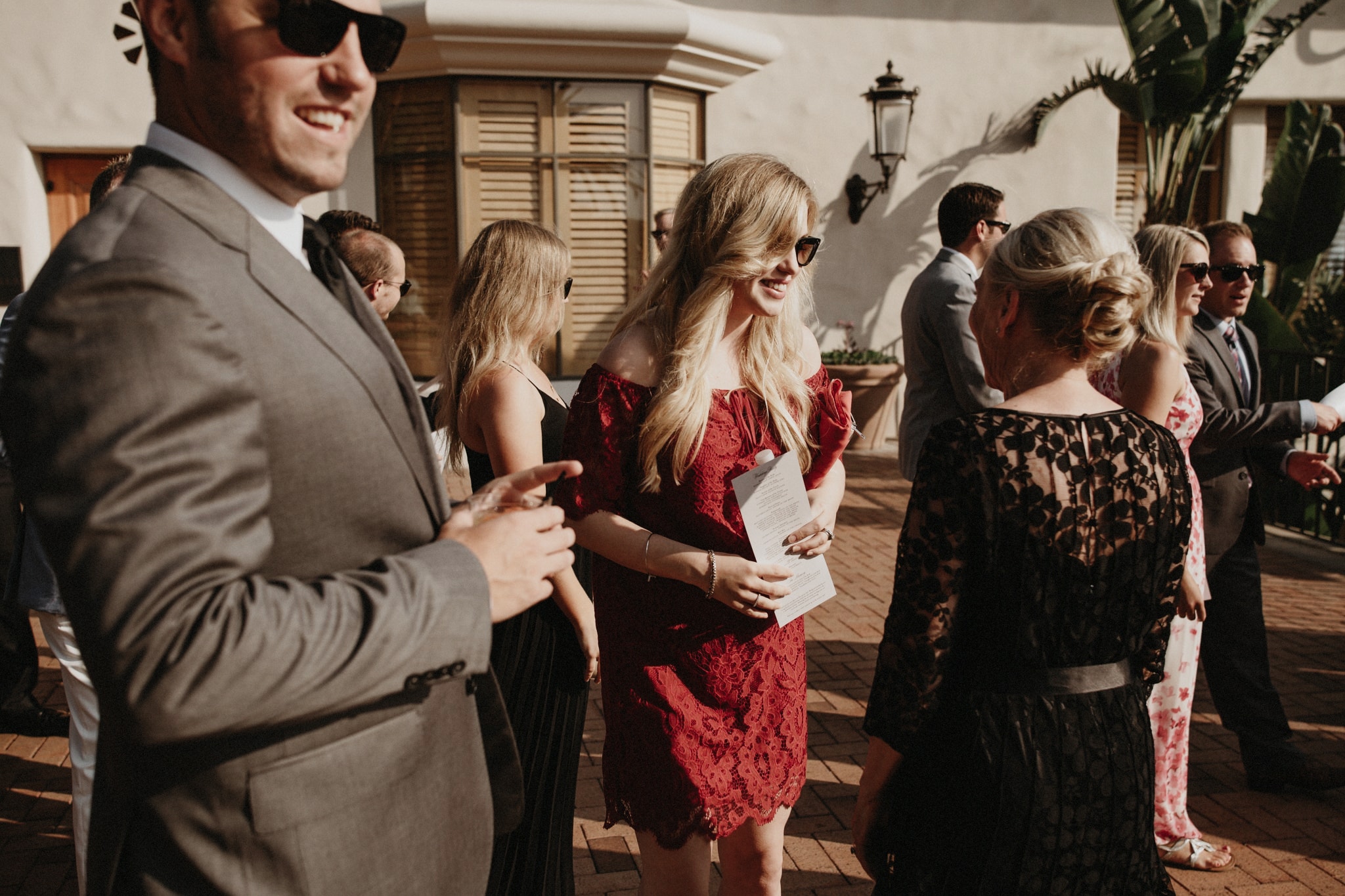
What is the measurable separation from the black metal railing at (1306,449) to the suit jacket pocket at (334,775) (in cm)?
785

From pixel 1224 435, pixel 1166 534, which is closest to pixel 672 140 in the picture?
pixel 1224 435

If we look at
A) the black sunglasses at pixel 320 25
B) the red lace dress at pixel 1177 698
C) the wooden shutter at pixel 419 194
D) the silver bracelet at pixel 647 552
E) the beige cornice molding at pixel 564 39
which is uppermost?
the beige cornice molding at pixel 564 39

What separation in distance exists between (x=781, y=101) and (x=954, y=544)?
1055 cm

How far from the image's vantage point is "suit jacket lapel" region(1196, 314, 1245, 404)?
→ 388cm

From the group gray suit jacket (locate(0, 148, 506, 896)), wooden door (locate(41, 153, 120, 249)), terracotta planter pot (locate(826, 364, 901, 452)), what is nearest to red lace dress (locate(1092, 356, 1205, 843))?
gray suit jacket (locate(0, 148, 506, 896))

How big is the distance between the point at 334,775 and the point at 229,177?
77 cm

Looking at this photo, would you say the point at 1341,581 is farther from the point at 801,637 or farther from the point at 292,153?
the point at 292,153

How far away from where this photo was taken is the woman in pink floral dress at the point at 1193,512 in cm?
311

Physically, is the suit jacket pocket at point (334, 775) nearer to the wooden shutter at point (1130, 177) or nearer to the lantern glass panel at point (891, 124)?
the lantern glass panel at point (891, 124)

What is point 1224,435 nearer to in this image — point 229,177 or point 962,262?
point 962,262

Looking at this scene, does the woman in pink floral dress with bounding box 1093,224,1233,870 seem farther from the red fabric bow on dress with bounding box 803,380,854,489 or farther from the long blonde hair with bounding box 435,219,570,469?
the long blonde hair with bounding box 435,219,570,469

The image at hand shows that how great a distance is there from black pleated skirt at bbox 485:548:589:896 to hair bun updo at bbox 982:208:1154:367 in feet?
4.82

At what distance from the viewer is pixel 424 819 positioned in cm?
140

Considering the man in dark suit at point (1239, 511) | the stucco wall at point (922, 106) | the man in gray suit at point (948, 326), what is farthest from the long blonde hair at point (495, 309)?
the stucco wall at point (922, 106)
